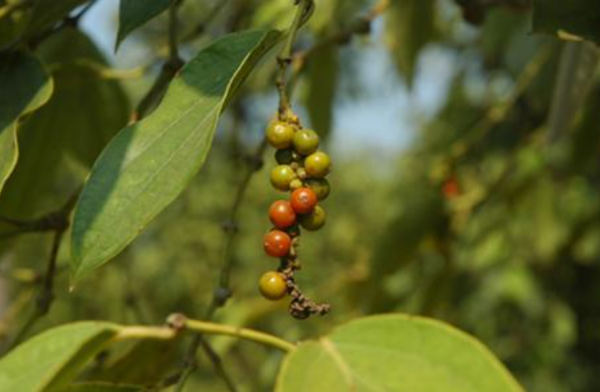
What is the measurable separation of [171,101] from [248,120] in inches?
189

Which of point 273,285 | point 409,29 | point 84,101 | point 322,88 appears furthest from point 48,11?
point 409,29

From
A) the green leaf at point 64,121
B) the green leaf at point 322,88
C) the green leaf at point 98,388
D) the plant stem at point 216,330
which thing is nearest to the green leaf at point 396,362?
the plant stem at point 216,330

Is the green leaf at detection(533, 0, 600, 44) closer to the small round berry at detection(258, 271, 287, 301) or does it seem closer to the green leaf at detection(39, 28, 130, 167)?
the small round berry at detection(258, 271, 287, 301)

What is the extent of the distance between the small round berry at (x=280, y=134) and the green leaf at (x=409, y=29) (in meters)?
0.77

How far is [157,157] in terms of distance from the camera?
60 cm

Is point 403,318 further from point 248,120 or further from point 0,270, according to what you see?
point 248,120

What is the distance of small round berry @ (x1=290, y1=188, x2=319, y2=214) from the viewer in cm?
61

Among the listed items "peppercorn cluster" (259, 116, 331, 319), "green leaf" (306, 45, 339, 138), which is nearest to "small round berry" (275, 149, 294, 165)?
"peppercorn cluster" (259, 116, 331, 319)

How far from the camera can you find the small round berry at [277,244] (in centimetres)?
61

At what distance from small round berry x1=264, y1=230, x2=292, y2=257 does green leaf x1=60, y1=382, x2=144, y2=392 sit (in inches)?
5.8

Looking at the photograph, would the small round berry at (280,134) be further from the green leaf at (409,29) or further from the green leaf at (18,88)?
the green leaf at (409,29)

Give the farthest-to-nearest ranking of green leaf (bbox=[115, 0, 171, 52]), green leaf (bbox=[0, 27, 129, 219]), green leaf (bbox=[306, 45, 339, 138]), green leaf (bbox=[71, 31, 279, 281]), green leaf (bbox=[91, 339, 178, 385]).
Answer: green leaf (bbox=[306, 45, 339, 138]) < green leaf (bbox=[0, 27, 129, 219]) < green leaf (bbox=[91, 339, 178, 385]) < green leaf (bbox=[115, 0, 171, 52]) < green leaf (bbox=[71, 31, 279, 281])

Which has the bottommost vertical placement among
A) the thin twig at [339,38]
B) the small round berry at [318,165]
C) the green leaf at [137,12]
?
the thin twig at [339,38]

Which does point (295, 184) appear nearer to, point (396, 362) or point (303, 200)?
point (303, 200)
